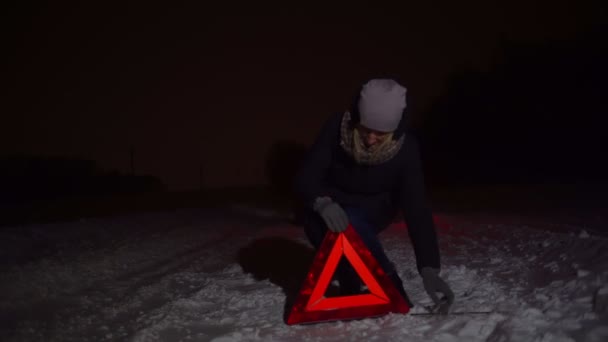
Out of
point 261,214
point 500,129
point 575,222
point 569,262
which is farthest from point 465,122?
point 569,262

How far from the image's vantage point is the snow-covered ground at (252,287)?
3.69m

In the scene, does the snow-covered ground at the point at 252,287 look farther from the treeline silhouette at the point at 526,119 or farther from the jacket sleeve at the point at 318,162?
the treeline silhouette at the point at 526,119

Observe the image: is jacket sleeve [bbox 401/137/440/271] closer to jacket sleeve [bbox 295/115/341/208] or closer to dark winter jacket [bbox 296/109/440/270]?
dark winter jacket [bbox 296/109/440/270]

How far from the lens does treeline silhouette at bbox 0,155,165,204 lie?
32938 mm

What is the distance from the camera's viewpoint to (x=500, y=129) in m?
29.2

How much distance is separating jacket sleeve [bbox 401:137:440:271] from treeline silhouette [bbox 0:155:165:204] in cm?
3081

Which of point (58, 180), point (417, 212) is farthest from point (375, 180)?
point (58, 180)

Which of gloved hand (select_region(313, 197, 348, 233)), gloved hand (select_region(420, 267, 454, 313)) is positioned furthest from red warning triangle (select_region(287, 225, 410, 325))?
gloved hand (select_region(420, 267, 454, 313))

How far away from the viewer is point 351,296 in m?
3.91

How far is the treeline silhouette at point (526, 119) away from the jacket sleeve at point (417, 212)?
24.8 m

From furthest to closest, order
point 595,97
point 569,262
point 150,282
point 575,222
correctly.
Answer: point 595,97, point 575,222, point 150,282, point 569,262

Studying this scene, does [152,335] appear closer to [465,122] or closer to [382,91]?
[382,91]

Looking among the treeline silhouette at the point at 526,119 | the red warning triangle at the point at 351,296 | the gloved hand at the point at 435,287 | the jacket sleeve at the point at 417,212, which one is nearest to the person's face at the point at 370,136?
the jacket sleeve at the point at 417,212

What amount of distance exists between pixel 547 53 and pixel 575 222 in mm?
22251
